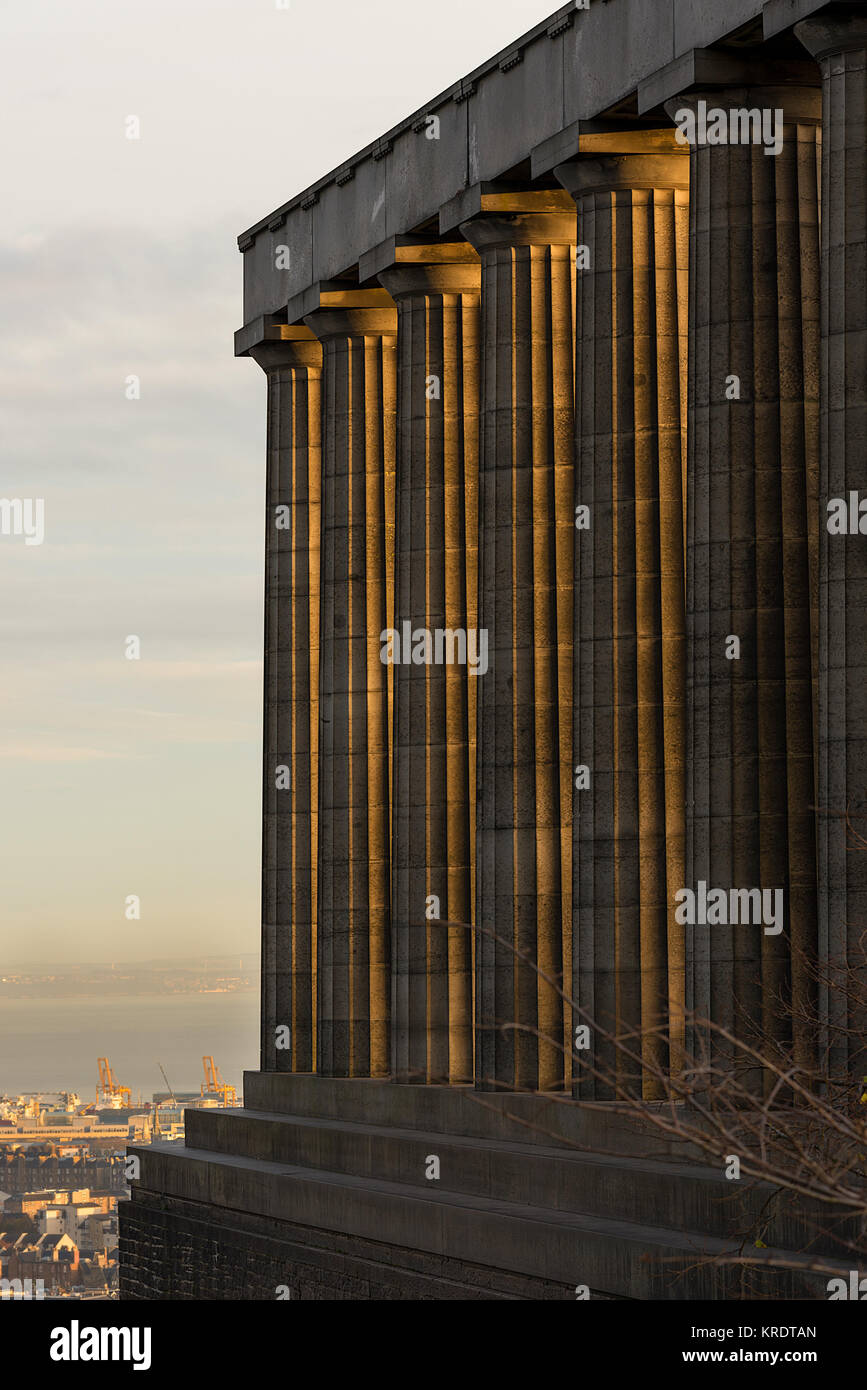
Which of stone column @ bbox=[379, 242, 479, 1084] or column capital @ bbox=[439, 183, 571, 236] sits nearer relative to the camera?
column capital @ bbox=[439, 183, 571, 236]

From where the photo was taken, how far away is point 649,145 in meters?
46.4

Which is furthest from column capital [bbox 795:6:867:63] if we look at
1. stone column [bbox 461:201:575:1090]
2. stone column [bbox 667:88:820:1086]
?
stone column [bbox 461:201:575:1090]

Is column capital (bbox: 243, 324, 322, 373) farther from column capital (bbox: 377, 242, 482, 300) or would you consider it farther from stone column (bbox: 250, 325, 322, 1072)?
column capital (bbox: 377, 242, 482, 300)

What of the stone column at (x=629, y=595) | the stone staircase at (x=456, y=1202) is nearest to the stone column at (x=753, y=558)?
the stone column at (x=629, y=595)

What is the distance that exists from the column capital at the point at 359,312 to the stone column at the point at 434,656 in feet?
12.6

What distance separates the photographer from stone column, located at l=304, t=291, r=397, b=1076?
58.5m

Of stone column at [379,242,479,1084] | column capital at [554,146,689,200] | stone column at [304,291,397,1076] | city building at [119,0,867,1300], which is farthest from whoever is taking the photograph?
stone column at [304,291,397,1076]

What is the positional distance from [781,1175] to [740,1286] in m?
17.5

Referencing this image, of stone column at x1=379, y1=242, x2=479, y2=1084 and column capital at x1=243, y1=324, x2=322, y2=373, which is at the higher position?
column capital at x1=243, y1=324, x2=322, y2=373

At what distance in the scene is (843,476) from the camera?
3806 centimetres

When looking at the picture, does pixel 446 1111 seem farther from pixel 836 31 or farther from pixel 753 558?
pixel 836 31

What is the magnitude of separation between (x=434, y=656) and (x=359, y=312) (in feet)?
35.3

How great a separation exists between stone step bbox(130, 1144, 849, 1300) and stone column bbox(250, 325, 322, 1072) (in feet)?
16.8

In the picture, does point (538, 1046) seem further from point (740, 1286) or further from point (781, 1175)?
point (781, 1175)
